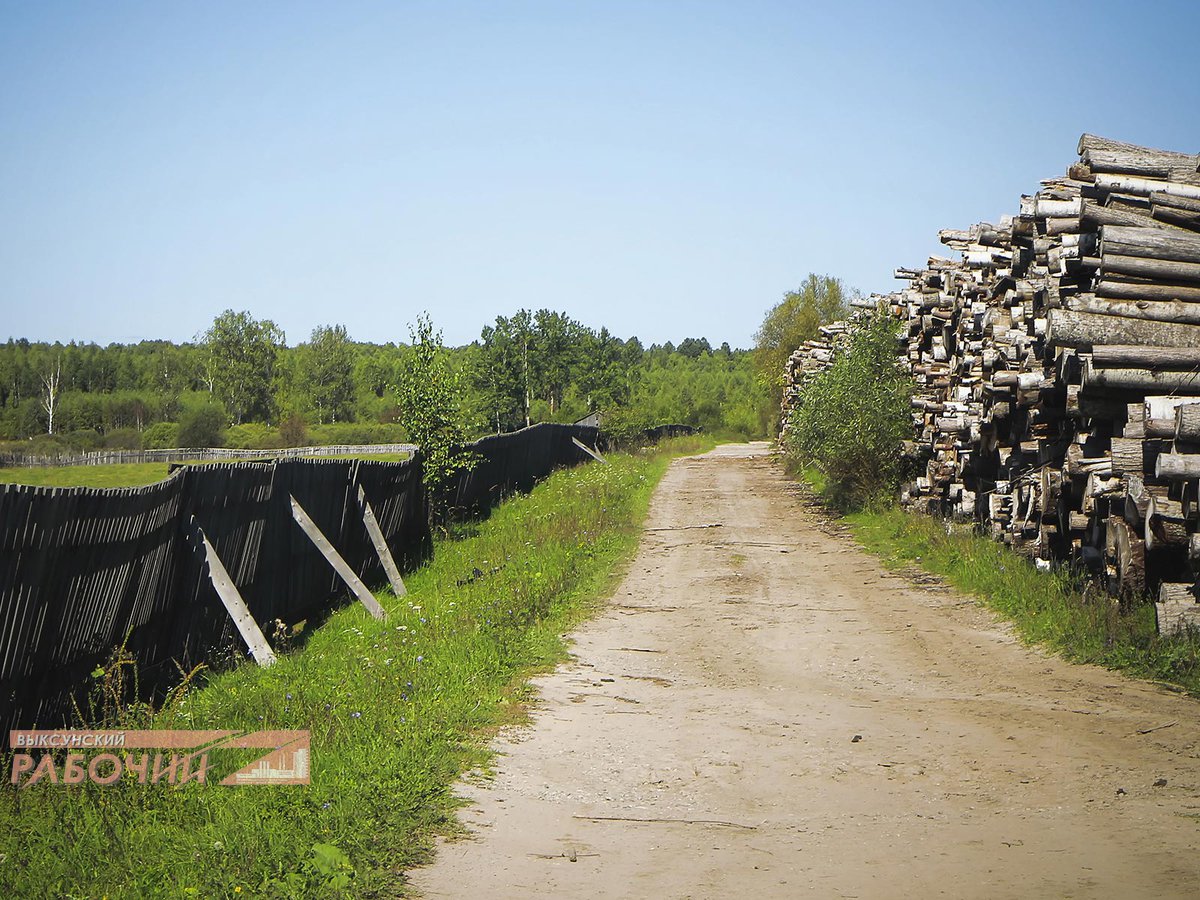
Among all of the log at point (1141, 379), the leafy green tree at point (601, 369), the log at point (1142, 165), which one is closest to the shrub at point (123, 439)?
the leafy green tree at point (601, 369)

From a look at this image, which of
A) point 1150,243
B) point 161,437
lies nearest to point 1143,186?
point 1150,243

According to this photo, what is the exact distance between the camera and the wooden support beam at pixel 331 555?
1153 centimetres

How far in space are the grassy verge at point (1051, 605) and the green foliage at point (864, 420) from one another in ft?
11.2

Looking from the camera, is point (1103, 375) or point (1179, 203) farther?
point (1179, 203)

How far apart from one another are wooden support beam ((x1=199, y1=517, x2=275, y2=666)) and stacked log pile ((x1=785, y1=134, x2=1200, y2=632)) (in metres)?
7.65

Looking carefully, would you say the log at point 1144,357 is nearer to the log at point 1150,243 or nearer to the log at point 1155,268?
the log at point 1155,268

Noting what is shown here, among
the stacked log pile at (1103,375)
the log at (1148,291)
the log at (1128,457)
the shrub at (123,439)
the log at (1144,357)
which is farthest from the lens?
the shrub at (123,439)

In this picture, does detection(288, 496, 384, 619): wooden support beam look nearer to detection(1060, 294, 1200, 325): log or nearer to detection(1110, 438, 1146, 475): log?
detection(1110, 438, 1146, 475): log

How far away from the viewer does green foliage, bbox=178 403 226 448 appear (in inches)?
4200

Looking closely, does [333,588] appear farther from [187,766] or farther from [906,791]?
[906,791]

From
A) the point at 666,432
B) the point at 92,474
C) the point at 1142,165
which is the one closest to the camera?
the point at 1142,165

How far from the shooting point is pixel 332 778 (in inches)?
230

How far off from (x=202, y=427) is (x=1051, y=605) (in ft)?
353

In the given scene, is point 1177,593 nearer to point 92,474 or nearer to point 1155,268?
point 1155,268
